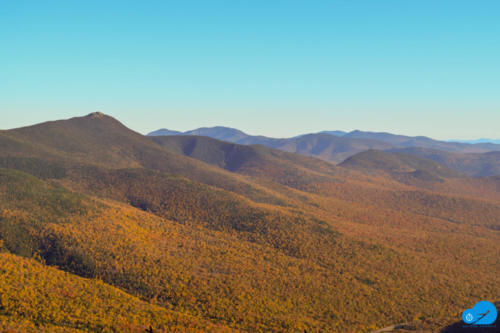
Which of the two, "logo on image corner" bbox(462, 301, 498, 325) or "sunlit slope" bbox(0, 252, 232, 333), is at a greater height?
"sunlit slope" bbox(0, 252, 232, 333)

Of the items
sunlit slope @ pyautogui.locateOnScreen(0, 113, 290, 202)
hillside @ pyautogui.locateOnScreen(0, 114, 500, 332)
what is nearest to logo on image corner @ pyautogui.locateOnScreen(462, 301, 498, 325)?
hillside @ pyautogui.locateOnScreen(0, 114, 500, 332)

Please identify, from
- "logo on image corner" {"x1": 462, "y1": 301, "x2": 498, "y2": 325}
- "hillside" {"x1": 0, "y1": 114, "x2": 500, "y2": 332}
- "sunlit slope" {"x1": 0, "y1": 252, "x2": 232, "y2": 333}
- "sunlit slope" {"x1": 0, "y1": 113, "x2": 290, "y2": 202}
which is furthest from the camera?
"sunlit slope" {"x1": 0, "y1": 113, "x2": 290, "y2": 202}

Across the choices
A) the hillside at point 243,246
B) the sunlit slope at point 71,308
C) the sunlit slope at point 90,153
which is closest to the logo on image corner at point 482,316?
the hillside at point 243,246

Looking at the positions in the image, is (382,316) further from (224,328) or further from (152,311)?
(152,311)

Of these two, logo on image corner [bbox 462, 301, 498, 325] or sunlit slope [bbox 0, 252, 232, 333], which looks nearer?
sunlit slope [bbox 0, 252, 232, 333]

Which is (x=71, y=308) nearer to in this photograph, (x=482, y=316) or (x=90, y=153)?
(x=482, y=316)

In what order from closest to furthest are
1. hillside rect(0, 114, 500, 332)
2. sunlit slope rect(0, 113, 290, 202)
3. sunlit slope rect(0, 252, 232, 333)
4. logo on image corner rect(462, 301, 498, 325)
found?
1. sunlit slope rect(0, 252, 232, 333)
2. logo on image corner rect(462, 301, 498, 325)
3. hillside rect(0, 114, 500, 332)
4. sunlit slope rect(0, 113, 290, 202)

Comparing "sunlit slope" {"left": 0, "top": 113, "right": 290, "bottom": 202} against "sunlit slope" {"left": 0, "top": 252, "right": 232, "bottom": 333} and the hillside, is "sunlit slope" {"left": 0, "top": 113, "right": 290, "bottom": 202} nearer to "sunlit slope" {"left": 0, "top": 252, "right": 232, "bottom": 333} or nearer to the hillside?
the hillside

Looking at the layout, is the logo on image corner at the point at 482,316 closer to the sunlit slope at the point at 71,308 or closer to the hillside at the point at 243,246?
the hillside at the point at 243,246
